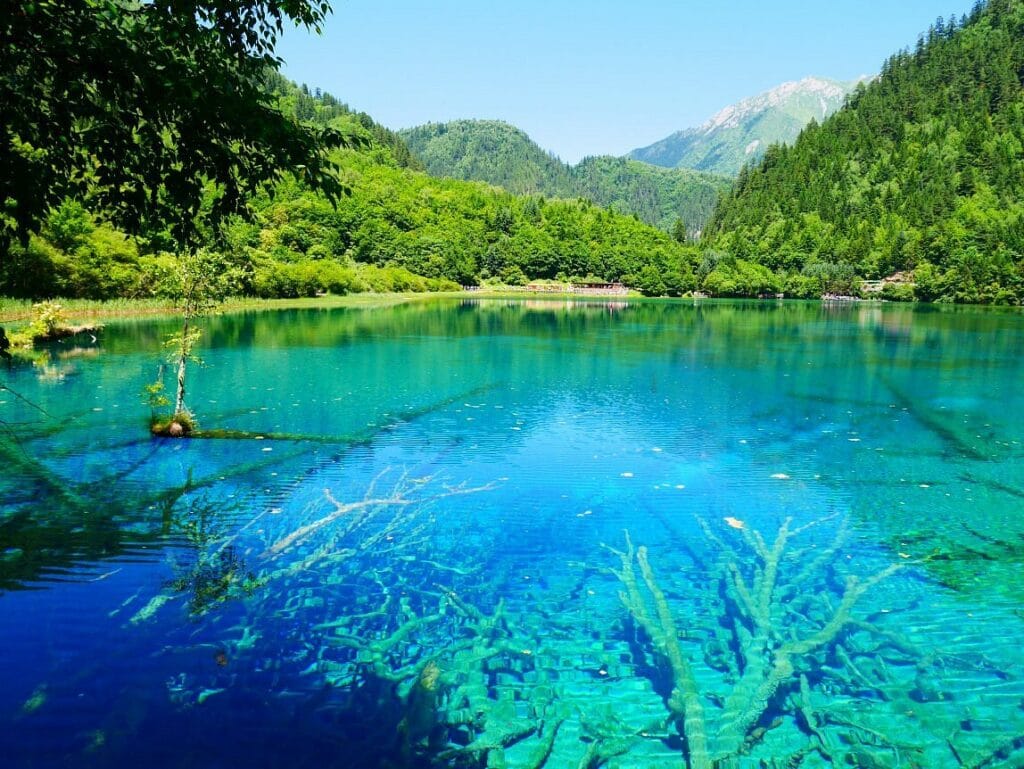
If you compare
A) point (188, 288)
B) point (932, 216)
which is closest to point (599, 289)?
point (932, 216)

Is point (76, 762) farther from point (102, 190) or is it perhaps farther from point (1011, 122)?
point (1011, 122)

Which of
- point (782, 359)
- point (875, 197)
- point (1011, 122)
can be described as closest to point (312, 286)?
point (782, 359)

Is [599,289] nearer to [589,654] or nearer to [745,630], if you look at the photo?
[745,630]

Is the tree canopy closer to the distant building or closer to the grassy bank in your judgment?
the grassy bank

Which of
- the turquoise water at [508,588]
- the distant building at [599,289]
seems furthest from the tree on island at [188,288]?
the distant building at [599,289]

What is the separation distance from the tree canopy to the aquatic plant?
6.74m

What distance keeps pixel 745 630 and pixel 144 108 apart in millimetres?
9309

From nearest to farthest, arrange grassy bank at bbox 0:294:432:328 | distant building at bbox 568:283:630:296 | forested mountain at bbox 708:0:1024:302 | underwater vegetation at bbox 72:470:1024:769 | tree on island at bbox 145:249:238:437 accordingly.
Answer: underwater vegetation at bbox 72:470:1024:769, tree on island at bbox 145:249:238:437, grassy bank at bbox 0:294:432:328, forested mountain at bbox 708:0:1024:302, distant building at bbox 568:283:630:296

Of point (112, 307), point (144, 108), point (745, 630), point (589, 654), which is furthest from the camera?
point (112, 307)

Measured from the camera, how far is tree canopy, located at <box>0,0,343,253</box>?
560 centimetres

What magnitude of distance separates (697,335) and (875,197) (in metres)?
163

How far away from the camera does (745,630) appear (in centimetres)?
945

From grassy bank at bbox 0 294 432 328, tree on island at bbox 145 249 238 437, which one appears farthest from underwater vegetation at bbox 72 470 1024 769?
grassy bank at bbox 0 294 432 328

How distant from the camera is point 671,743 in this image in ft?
23.6
